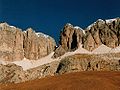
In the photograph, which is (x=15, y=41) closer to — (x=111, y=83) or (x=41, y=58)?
(x=41, y=58)

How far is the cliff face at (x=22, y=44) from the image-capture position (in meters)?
148

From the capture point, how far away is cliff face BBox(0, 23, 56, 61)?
14850 cm

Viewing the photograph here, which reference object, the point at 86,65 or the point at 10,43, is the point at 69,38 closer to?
the point at 10,43

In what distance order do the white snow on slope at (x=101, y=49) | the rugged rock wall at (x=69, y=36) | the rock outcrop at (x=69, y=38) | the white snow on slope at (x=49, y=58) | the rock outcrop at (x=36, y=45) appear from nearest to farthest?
the white snow on slope at (x=49, y=58)
the white snow on slope at (x=101, y=49)
the rock outcrop at (x=69, y=38)
the rugged rock wall at (x=69, y=36)
the rock outcrop at (x=36, y=45)

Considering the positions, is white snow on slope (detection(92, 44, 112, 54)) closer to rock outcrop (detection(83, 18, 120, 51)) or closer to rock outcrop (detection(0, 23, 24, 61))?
rock outcrop (detection(83, 18, 120, 51))

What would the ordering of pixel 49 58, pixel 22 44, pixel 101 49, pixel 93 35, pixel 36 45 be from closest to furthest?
pixel 101 49 < pixel 93 35 < pixel 49 58 < pixel 22 44 < pixel 36 45

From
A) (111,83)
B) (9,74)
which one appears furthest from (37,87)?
(9,74)

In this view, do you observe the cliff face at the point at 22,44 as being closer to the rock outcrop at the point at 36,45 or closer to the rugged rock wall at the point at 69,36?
the rock outcrop at the point at 36,45

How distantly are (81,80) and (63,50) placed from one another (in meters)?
118

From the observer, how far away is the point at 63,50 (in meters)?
154

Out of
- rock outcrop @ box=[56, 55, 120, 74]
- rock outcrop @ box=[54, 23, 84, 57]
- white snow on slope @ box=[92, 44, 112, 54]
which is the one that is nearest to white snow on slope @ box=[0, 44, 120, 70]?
white snow on slope @ box=[92, 44, 112, 54]

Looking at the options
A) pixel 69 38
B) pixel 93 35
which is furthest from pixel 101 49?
pixel 69 38

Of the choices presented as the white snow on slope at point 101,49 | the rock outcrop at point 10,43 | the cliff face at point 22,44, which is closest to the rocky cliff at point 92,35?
the white snow on slope at point 101,49

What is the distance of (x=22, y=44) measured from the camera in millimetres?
158125
